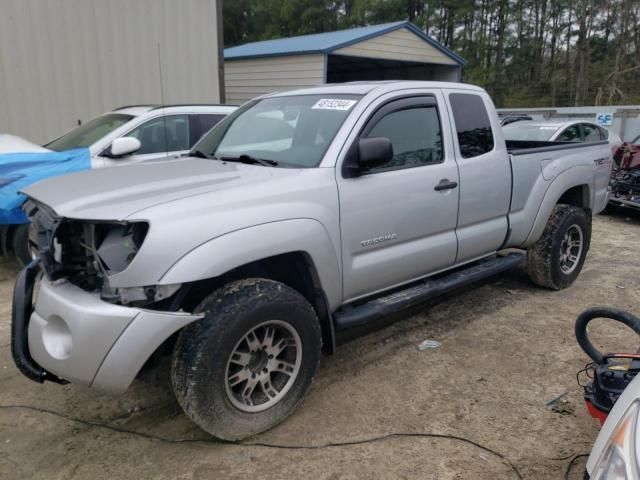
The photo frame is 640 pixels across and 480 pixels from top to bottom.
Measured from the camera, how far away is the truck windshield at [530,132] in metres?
9.48

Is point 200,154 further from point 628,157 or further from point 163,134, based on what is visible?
point 628,157

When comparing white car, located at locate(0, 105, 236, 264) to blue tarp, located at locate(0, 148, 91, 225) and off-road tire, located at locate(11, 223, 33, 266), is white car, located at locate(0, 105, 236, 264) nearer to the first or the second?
off-road tire, located at locate(11, 223, 33, 266)

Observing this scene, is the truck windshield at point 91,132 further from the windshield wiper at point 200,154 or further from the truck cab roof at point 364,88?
the truck cab roof at point 364,88

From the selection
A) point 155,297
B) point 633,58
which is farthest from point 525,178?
point 633,58

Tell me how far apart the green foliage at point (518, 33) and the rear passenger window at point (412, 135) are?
923 inches

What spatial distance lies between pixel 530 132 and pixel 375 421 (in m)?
7.88

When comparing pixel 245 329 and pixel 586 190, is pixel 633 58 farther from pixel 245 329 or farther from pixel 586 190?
pixel 245 329

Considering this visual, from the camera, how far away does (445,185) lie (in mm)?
3883

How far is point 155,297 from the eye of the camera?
8.31 feet

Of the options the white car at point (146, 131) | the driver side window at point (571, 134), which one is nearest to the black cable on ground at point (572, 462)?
the white car at point (146, 131)

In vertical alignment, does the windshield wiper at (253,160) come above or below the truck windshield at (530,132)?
above

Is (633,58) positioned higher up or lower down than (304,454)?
higher up

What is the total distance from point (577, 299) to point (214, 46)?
8.42 metres

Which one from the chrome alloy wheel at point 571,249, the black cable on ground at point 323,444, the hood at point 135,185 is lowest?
the black cable on ground at point 323,444
